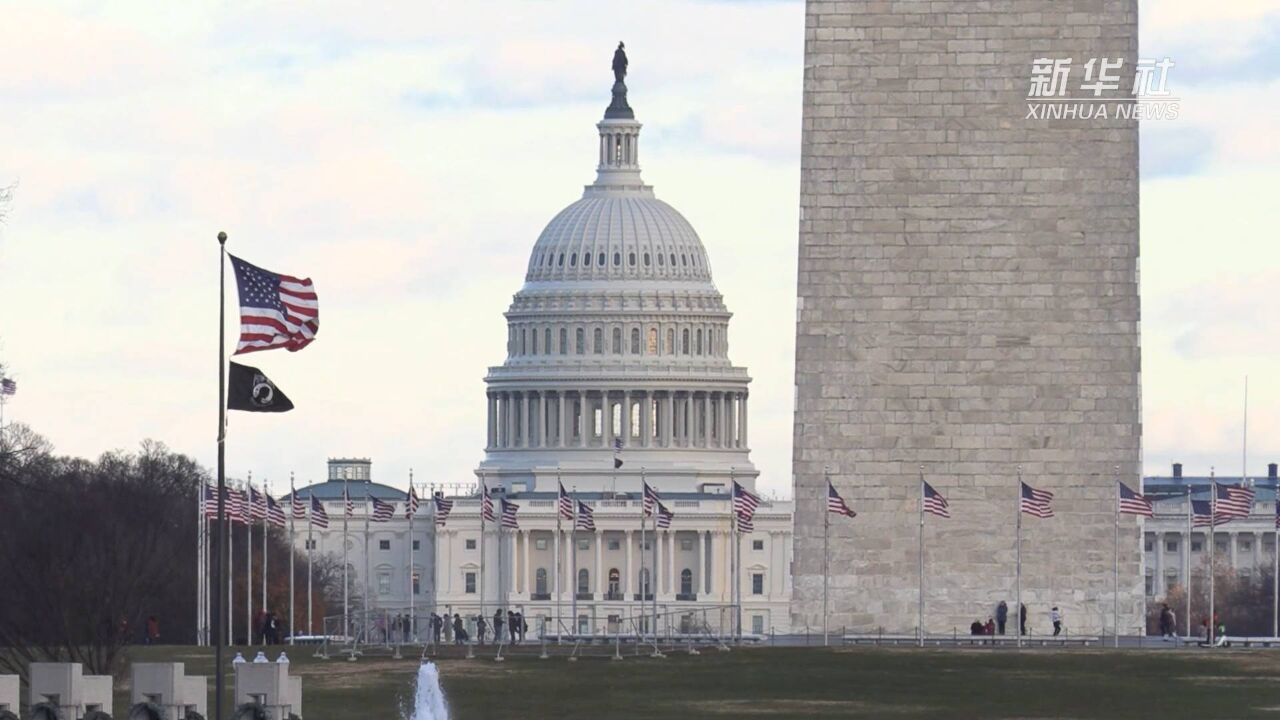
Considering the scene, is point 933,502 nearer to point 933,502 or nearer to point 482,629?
point 933,502

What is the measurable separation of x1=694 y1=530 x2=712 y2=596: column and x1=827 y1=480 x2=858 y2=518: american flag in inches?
4287

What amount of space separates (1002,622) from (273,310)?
109 feet

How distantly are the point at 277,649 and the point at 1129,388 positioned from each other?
18500 millimetres

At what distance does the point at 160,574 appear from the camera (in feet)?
257

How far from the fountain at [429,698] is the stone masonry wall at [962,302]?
67.8 ft

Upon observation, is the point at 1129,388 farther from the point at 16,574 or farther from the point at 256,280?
the point at 256,280

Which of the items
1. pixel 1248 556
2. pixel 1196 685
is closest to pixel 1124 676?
pixel 1196 685

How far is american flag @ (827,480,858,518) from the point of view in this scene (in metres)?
83.6

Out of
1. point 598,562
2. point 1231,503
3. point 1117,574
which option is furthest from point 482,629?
point 598,562

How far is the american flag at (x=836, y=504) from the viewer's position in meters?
83.6

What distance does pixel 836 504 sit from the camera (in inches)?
3292

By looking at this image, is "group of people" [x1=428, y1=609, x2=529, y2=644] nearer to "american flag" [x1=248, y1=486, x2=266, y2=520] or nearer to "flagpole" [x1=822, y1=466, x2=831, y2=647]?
"american flag" [x1=248, y1=486, x2=266, y2=520]

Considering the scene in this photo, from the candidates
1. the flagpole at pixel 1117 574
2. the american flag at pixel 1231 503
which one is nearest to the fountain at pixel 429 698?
the flagpole at pixel 1117 574

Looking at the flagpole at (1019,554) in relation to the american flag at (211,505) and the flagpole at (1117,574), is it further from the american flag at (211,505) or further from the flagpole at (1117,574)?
the american flag at (211,505)
